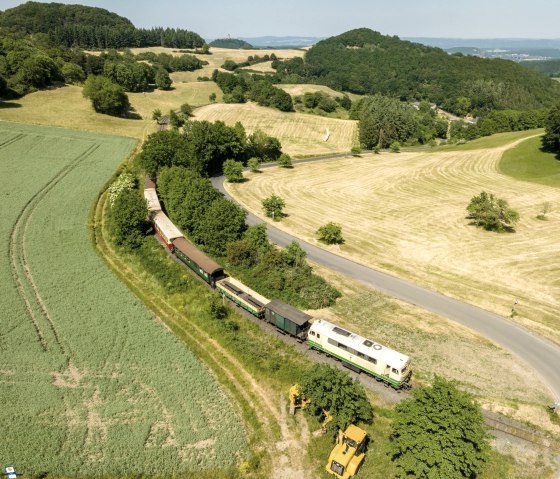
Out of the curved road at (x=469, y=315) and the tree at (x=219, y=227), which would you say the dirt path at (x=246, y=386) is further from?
the curved road at (x=469, y=315)

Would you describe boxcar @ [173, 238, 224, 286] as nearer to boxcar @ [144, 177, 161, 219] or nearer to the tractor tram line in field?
boxcar @ [144, 177, 161, 219]

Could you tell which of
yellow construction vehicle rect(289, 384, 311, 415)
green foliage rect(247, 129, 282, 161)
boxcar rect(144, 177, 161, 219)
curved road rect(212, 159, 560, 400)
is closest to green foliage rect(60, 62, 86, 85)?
green foliage rect(247, 129, 282, 161)

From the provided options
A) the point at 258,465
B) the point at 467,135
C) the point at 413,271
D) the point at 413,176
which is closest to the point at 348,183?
the point at 413,176

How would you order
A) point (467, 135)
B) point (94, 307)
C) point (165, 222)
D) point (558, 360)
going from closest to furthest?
1. point (558, 360)
2. point (94, 307)
3. point (165, 222)
4. point (467, 135)

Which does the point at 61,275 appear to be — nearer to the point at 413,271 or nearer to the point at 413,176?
the point at 413,271

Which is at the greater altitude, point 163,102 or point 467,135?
point 163,102

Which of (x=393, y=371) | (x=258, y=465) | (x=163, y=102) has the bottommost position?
(x=258, y=465)
